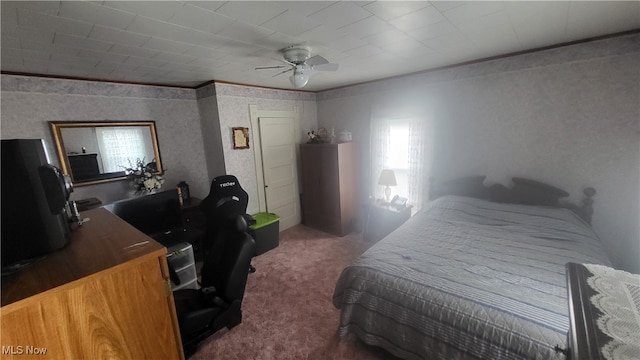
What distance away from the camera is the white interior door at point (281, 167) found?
12.7 ft

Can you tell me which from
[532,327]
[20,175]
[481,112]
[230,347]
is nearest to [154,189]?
[230,347]

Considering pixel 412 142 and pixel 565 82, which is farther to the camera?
pixel 412 142

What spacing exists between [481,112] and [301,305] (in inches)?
115

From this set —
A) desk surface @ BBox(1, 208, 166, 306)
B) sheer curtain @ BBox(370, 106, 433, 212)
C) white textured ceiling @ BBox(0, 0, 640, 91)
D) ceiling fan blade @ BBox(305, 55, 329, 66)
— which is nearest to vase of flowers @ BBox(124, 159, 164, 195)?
white textured ceiling @ BBox(0, 0, 640, 91)

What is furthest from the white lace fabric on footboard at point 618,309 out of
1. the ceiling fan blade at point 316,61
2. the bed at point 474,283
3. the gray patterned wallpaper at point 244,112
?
the gray patterned wallpaper at point 244,112

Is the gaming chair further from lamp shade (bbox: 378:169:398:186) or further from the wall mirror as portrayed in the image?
lamp shade (bbox: 378:169:398:186)

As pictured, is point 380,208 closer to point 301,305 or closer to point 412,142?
point 412,142

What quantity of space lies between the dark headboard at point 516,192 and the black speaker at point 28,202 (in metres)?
3.46

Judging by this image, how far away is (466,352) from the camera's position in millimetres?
1362

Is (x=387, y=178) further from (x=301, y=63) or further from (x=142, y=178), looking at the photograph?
(x=142, y=178)

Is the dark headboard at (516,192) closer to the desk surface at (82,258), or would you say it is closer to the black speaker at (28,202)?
the desk surface at (82,258)

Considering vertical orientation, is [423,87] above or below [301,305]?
above

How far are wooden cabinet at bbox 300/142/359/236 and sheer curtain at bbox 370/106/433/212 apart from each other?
0.38 metres

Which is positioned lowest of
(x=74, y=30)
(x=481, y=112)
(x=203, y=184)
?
(x=203, y=184)
